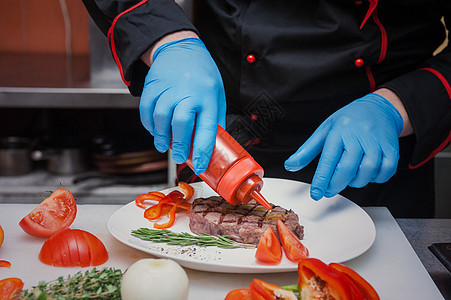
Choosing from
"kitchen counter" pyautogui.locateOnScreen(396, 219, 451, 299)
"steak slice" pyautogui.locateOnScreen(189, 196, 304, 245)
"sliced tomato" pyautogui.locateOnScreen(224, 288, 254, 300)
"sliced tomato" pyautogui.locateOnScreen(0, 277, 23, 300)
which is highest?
"sliced tomato" pyautogui.locateOnScreen(224, 288, 254, 300)

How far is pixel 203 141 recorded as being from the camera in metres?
1.07

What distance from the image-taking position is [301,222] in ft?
4.03

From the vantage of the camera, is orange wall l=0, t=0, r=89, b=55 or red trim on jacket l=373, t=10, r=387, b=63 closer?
red trim on jacket l=373, t=10, r=387, b=63

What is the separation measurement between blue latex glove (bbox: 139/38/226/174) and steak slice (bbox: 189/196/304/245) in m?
0.13

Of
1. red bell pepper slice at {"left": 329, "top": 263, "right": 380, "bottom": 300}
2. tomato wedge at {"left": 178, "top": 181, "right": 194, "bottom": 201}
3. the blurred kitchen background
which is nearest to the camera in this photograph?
red bell pepper slice at {"left": 329, "top": 263, "right": 380, "bottom": 300}

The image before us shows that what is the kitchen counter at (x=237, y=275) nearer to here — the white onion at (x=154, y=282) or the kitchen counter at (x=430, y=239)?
the kitchen counter at (x=430, y=239)

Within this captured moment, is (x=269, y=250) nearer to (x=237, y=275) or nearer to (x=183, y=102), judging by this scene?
(x=237, y=275)

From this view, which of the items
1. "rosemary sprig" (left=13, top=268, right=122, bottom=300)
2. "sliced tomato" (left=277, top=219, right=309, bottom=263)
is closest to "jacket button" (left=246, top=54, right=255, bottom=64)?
"sliced tomato" (left=277, top=219, right=309, bottom=263)

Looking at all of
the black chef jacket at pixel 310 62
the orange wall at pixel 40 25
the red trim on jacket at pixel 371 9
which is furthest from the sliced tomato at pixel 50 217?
the orange wall at pixel 40 25

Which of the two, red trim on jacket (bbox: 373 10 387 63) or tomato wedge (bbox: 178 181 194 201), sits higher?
red trim on jacket (bbox: 373 10 387 63)

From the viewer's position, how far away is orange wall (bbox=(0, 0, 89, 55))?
292 cm

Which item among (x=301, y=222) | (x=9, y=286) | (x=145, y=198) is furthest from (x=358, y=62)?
(x=9, y=286)

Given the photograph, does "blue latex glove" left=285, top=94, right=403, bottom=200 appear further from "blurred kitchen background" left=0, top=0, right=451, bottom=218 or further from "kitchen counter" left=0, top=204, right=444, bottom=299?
"blurred kitchen background" left=0, top=0, right=451, bottom=218

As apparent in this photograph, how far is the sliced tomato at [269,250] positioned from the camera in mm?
977
